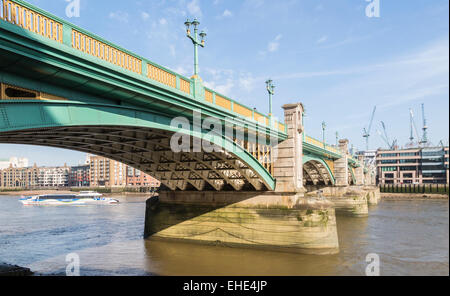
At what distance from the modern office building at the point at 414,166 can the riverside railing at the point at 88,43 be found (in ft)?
286

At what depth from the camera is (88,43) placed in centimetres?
973

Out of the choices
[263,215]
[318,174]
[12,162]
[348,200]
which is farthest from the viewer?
[12,162]

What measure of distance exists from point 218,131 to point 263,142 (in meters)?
5.26

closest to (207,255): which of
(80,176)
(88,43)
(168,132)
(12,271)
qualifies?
(168,132)

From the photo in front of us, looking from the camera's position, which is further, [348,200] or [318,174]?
[318,174]

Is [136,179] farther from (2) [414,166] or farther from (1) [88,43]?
(1) [88,43]
